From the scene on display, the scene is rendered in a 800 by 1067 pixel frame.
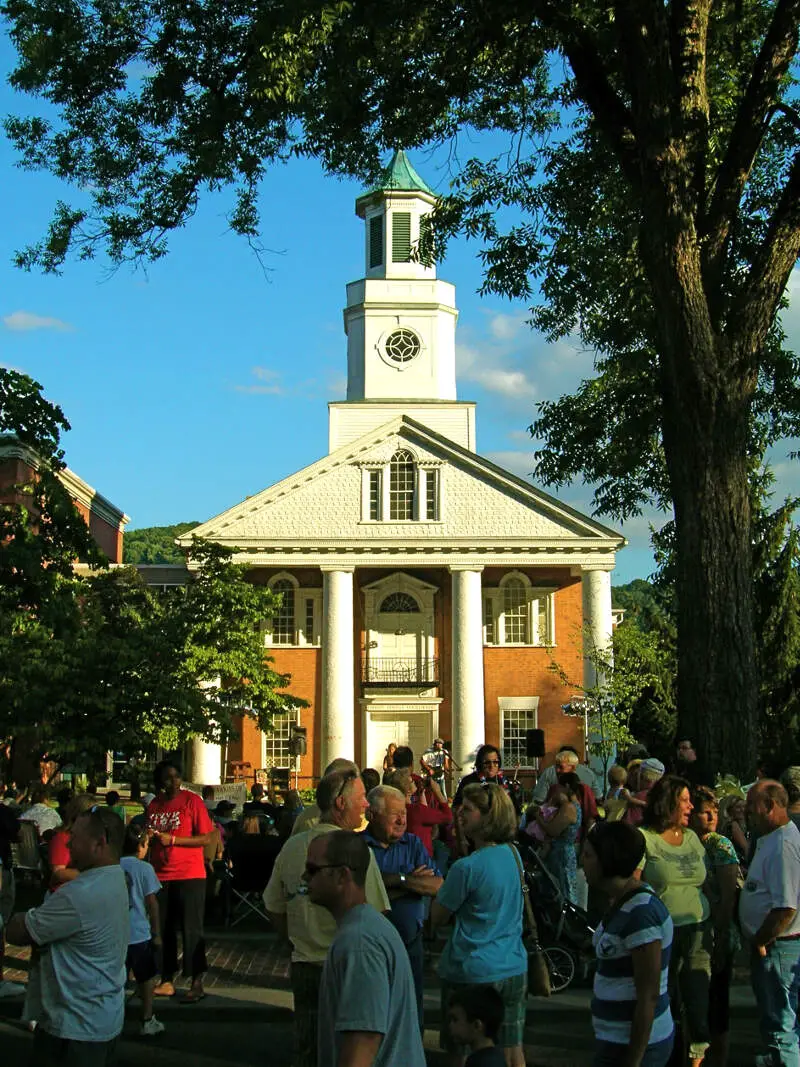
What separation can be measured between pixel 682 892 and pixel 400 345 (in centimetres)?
4264

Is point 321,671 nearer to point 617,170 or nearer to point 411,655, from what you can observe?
point 411,655

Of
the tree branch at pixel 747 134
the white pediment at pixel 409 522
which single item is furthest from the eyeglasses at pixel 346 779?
the white pediment at pixel 409 522

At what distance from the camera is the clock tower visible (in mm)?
47781

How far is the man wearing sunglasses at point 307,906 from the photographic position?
6223mm

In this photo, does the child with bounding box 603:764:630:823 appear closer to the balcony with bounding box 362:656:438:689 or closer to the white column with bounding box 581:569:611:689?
the white column with bounding box 581:569:611:689

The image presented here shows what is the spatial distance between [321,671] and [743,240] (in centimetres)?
2992

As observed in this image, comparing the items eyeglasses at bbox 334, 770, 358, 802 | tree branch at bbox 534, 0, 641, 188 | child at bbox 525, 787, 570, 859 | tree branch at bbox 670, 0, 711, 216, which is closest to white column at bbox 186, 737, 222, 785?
child at bbox 525, 787, 570, 859

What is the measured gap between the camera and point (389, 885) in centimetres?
735

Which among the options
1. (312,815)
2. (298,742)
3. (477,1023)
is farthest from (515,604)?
(477,1023)

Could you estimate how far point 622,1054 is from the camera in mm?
5105

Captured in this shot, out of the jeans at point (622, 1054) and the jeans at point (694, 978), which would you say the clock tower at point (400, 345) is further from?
the jeans at point (622, 1054)

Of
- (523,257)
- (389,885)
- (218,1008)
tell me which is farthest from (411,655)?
(389,885)

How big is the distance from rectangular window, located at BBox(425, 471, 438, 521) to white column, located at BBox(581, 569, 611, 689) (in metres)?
5.33

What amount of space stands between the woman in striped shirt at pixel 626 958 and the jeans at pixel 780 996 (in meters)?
2.10
